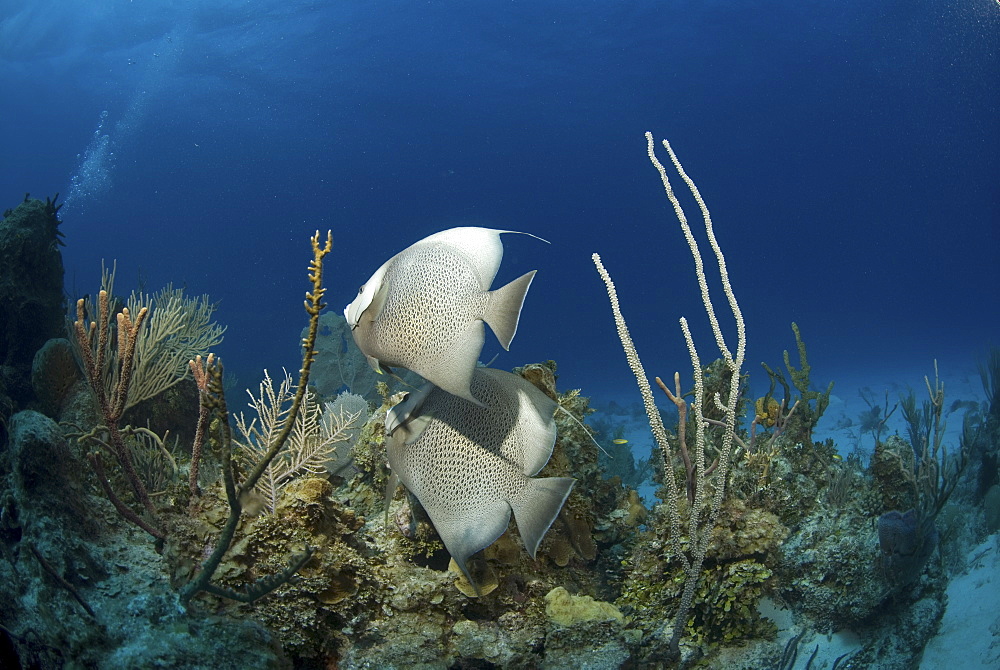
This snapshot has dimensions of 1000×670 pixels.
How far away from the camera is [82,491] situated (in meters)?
2.49

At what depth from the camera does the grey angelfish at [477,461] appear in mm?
1696

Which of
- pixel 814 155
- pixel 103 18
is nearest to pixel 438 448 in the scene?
pixel 103 18

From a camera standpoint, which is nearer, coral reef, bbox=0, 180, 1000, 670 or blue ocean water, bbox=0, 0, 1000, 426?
coral reef, bbox=0, 180, 1000, 670

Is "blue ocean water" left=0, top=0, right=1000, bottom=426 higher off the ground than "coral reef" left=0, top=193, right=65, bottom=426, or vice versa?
"blue ocean water" left=0, top=0, right=1000, bottom=426

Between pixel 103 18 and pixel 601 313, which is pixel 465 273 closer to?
pixel 103 18

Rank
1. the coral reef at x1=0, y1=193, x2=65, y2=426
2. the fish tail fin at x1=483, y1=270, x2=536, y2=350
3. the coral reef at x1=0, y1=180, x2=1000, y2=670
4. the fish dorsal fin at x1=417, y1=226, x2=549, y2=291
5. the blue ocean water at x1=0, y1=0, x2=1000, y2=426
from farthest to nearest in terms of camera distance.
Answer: the blue ocean water at x1=0, y1=0, x2=1000, y2=426 → the coral reef at x1=0, y1=193, x2=65, y2=426 → the coral reef at x1=0, y1=180, x2=1000, y2=670 → the fish dorsal fin at x1=417, y1=226, x2=549, y2=291 → the fish tail fin at x1=483, y1=270, x2=536, y2=350

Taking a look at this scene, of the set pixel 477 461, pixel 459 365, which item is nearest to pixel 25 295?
pixel 477 461

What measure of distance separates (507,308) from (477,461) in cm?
62

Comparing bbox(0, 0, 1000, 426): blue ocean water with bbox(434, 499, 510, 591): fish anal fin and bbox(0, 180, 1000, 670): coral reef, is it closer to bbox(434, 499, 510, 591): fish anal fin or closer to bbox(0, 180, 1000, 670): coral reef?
bbox(0, 180, 1000, 670): coral reef

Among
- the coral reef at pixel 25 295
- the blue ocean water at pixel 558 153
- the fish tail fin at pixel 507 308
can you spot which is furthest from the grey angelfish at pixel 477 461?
the blue ocean water at pixel 558 153

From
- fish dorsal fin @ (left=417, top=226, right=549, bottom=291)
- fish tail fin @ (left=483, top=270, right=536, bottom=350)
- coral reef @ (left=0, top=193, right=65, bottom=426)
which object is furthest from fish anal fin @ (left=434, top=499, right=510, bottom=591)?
coral reef @ (left=0, top=193, right=65, bottom=426)

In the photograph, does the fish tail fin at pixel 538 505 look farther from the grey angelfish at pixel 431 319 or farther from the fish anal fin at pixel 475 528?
the grey angelfish at pixel 431 319

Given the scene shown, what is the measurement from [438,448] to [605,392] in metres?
39.4

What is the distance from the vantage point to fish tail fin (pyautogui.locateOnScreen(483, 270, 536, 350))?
1436 mm
